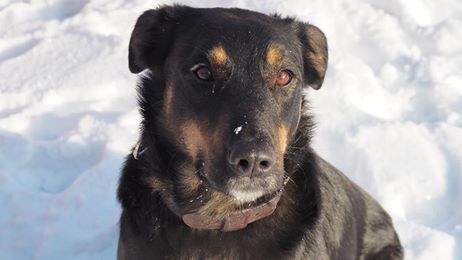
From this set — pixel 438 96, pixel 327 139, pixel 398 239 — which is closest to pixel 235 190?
pixel 398 239

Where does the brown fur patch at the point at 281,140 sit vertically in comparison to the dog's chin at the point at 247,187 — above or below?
above

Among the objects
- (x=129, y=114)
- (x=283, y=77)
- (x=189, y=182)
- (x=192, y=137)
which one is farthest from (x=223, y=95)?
(x=129, y=114)

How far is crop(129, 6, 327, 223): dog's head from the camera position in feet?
10.6

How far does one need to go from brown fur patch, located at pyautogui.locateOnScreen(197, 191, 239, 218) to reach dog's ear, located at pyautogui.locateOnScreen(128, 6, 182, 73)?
0.88 metres

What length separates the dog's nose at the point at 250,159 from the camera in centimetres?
306

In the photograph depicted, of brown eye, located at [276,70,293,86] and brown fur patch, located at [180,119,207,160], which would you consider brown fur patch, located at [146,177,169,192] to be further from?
brown eye, located at [276,70,293,86]

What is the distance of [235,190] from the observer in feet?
10.7

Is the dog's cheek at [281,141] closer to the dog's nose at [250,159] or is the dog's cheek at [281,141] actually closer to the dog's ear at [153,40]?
the dog's nose at [250,159]

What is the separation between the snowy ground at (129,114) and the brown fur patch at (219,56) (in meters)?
2.34

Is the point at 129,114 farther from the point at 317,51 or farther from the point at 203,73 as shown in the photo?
the point at 203,73

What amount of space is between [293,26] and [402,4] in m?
4.02

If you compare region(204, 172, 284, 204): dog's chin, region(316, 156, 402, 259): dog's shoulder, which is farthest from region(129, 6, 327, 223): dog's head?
region(316, 156, 402, 259): dog's shoulder

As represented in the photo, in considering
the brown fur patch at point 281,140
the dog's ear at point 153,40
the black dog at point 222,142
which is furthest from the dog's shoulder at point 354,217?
the dog's ear at point 153,40

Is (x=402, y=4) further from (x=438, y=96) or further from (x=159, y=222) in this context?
(x=159, y=222)
